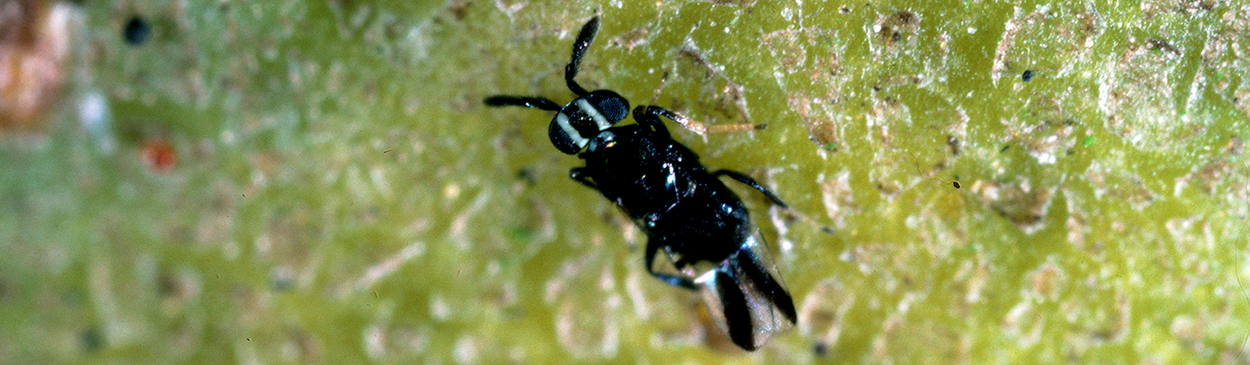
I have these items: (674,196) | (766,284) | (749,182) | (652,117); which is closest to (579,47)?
(652,117)

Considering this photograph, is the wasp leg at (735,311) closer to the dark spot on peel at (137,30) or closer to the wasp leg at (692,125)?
the wasp leg at (692,125)

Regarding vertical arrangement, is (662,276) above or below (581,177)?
below

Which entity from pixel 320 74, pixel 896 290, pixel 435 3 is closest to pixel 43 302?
pixel 320 74

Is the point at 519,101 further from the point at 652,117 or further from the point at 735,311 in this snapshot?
the point at 735,311

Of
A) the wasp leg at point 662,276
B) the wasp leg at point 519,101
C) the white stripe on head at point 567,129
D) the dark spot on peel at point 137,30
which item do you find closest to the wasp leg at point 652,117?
the white stripe on head at point 567,129

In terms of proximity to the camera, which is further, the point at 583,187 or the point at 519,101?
the point at 583,187

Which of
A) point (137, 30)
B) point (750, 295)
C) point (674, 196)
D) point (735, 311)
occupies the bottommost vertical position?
point (137, 30)

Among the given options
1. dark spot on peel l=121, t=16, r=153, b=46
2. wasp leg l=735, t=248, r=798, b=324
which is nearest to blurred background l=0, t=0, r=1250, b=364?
dark spot on peel l=121, t=16, r=153, b=46

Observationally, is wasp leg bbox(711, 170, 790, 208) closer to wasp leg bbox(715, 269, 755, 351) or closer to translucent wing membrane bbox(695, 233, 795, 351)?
translucent wing membrane bbox(695, 233, 795, 351)

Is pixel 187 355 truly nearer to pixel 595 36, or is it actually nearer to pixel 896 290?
pixel 595 36
